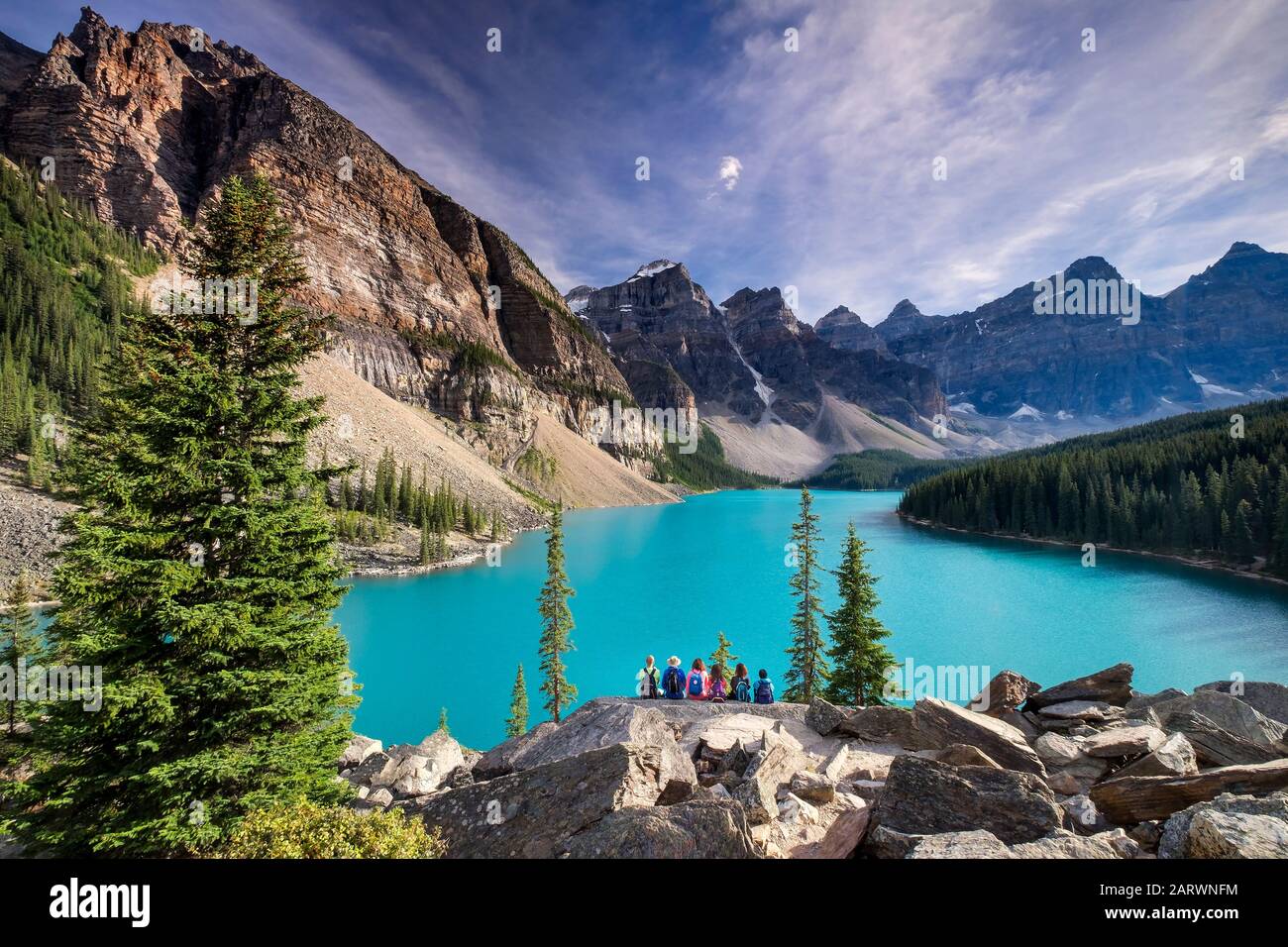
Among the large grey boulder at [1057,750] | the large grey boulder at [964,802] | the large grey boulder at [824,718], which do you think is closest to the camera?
the large grey boulder at [964,802]

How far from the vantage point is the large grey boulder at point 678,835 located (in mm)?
5188

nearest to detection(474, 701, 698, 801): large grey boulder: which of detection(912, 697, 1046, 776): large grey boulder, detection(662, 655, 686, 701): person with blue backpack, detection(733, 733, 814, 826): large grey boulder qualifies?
detection(733, 733, 814, 826): large grey boulder

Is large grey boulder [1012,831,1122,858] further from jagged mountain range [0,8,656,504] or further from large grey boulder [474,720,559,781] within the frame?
jagged mountain range [0,8,656,504]

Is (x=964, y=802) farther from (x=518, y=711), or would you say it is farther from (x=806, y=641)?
(x=518, y=711)

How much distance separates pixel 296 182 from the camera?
401 feet

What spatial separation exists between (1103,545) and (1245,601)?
3208 cm

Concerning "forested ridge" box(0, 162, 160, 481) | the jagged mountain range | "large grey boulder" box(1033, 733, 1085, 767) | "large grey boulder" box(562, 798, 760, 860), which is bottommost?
"large grey boulder" box(1033, 733, 1085, 767)

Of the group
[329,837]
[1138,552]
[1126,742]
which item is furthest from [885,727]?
[1138,552]

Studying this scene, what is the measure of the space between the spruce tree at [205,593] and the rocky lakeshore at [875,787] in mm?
2501

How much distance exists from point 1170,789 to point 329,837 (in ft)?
33.1

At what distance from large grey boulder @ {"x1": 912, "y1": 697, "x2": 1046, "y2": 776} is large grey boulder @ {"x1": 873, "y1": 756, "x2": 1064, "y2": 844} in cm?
241

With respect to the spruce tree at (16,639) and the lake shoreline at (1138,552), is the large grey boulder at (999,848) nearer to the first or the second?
the spruce tree at (16,639)

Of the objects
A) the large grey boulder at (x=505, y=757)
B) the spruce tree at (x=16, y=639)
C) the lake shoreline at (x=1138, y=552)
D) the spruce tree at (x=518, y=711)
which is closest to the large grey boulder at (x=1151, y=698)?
the large grey boulder at (x=505, y=757)

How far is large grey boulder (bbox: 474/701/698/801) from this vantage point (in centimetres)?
897
